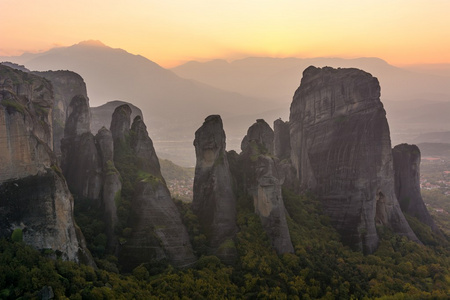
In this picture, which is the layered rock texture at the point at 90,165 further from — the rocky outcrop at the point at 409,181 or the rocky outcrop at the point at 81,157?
the rocky outcrop at the point at 409,181

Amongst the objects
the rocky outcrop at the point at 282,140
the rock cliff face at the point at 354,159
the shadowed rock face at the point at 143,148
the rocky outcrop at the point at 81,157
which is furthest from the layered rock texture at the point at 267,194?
the rocky outcrop at the point at 282,140

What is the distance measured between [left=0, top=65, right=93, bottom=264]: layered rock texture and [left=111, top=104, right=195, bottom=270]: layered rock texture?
19.8ft

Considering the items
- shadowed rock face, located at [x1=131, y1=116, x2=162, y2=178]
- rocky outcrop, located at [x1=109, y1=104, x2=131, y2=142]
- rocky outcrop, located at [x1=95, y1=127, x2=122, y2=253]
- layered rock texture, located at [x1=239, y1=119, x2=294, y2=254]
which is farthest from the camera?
rocky outcrop, located at [x1=109, y1=104, x2=131, y2=142]

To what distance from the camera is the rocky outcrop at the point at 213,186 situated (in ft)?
129

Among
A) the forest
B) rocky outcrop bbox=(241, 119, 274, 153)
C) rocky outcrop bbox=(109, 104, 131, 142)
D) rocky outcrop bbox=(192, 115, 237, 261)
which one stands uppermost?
rocky outcrop bbox=(109, 104, 131, 142)

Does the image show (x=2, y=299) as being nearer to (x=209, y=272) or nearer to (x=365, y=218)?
(x=209, y=272)

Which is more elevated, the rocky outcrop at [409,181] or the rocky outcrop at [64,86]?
the rocky outcrop at [64,86]

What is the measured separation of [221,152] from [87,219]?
1668cm

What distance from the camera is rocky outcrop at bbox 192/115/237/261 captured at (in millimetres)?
39375

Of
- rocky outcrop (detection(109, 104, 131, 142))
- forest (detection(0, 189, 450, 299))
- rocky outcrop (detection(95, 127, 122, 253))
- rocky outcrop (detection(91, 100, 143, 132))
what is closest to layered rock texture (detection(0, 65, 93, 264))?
forest (detection(0, 189, 450, 299))

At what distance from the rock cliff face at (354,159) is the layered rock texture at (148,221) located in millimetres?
21529

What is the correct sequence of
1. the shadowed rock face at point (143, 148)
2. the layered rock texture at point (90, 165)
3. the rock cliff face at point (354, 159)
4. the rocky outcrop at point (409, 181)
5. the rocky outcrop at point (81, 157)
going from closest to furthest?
the layered rock texture at point (90, 165), the rocky outcrop at point (81, 157), the rock cliff face at point (354, 159), the shadowed rock face at point (143, 148), the rocky outcrop at point (409, 181)

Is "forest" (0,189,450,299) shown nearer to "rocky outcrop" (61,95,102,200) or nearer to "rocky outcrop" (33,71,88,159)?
"rocky outcrop" (61,95,102,200)

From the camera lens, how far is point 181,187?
81.9 meters
